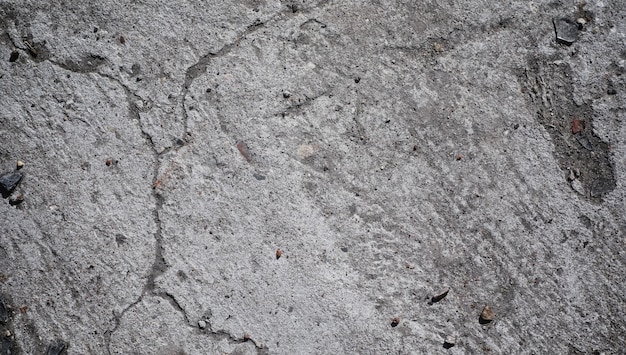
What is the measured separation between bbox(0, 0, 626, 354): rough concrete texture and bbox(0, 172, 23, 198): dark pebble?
0.02m

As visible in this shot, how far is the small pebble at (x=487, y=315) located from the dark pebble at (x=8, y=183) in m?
1.72

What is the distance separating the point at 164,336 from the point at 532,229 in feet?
4.47

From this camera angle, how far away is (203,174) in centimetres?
203

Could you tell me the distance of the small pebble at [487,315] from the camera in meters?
2.00

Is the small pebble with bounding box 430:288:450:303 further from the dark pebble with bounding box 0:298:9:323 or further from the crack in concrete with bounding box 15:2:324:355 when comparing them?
the dark pebble with bounding box 0:298:9:323

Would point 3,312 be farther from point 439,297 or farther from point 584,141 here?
point 584,141

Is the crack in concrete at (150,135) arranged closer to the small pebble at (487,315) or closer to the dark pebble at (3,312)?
the dark pebble at (3,312)

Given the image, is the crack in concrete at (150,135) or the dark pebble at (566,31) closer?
the crack in concrete at (150,135)

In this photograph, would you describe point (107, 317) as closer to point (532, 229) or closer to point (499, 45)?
point (532, 229)

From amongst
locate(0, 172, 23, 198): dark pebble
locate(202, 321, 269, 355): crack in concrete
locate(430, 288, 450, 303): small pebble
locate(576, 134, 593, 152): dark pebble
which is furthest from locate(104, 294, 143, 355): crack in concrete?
locate(576, 134, 593, 152): dark pebble

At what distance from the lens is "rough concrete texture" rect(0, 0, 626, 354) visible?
6.54 feet

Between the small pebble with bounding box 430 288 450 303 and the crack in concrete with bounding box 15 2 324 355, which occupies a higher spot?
the crack in concrete with bounding box 15 2 324 355

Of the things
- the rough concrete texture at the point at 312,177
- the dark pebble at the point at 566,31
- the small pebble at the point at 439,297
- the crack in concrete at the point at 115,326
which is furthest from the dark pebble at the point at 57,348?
the dark pebble at the point at 566,31

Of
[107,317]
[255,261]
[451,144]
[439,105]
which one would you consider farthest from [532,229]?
[107,317]
